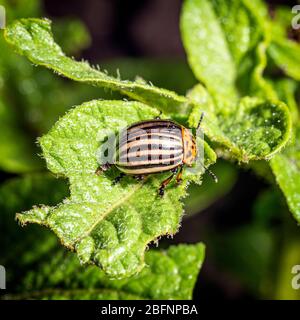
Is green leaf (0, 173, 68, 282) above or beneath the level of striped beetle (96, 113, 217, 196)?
beneath

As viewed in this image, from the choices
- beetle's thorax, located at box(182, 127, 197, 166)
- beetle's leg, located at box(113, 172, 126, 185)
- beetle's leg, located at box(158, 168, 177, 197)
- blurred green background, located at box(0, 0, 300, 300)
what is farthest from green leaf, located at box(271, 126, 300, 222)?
beetle's leg, located at box(113, 172, 126, 185)

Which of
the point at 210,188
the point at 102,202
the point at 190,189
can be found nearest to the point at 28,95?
the point at 190,189

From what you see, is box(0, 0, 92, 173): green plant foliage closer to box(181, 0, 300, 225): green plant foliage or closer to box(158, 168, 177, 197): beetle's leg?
box(181, 0, 300, 225): green plant foliage

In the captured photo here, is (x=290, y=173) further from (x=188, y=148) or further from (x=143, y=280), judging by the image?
(x=143, y=280)

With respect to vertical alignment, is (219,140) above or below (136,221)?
above

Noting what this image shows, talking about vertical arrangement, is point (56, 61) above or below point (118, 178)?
above
